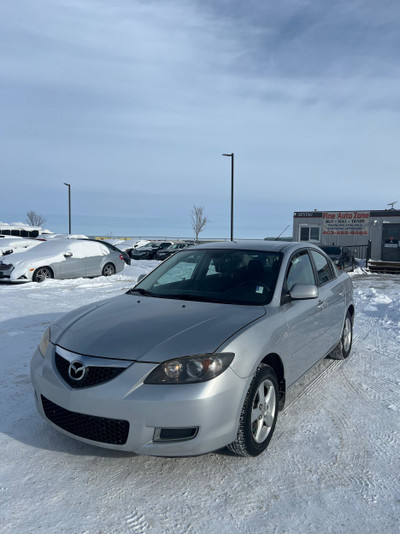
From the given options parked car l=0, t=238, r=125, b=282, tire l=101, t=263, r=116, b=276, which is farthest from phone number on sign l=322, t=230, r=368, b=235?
tire l=101, t=263, r=116, b=276

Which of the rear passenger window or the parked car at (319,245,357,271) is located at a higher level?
the rear passenger window

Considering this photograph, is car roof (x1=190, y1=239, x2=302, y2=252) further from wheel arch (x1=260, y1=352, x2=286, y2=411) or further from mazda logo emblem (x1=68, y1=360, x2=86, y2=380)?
mazda logo emblem (x1=68, y1=360, x2=86, y2=380)

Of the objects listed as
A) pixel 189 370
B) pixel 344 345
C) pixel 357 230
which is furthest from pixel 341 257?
pixel 189 370

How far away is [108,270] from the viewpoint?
1433cm

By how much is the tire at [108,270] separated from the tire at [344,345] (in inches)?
388

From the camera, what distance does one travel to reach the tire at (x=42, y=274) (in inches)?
479

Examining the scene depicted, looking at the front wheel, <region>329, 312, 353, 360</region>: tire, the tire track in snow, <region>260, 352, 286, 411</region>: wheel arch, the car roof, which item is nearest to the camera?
the tire track in snow

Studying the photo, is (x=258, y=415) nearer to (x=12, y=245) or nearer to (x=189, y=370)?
(x=189, y=370)

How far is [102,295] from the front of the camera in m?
10.1

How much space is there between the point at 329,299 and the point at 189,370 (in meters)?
2.49

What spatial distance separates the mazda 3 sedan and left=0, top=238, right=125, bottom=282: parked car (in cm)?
891

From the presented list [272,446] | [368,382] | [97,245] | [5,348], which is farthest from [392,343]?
[97,245]

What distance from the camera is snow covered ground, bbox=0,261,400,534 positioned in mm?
2389

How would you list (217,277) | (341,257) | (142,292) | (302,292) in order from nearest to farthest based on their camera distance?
(302,292), (217,277), (142,292), (341,257)
